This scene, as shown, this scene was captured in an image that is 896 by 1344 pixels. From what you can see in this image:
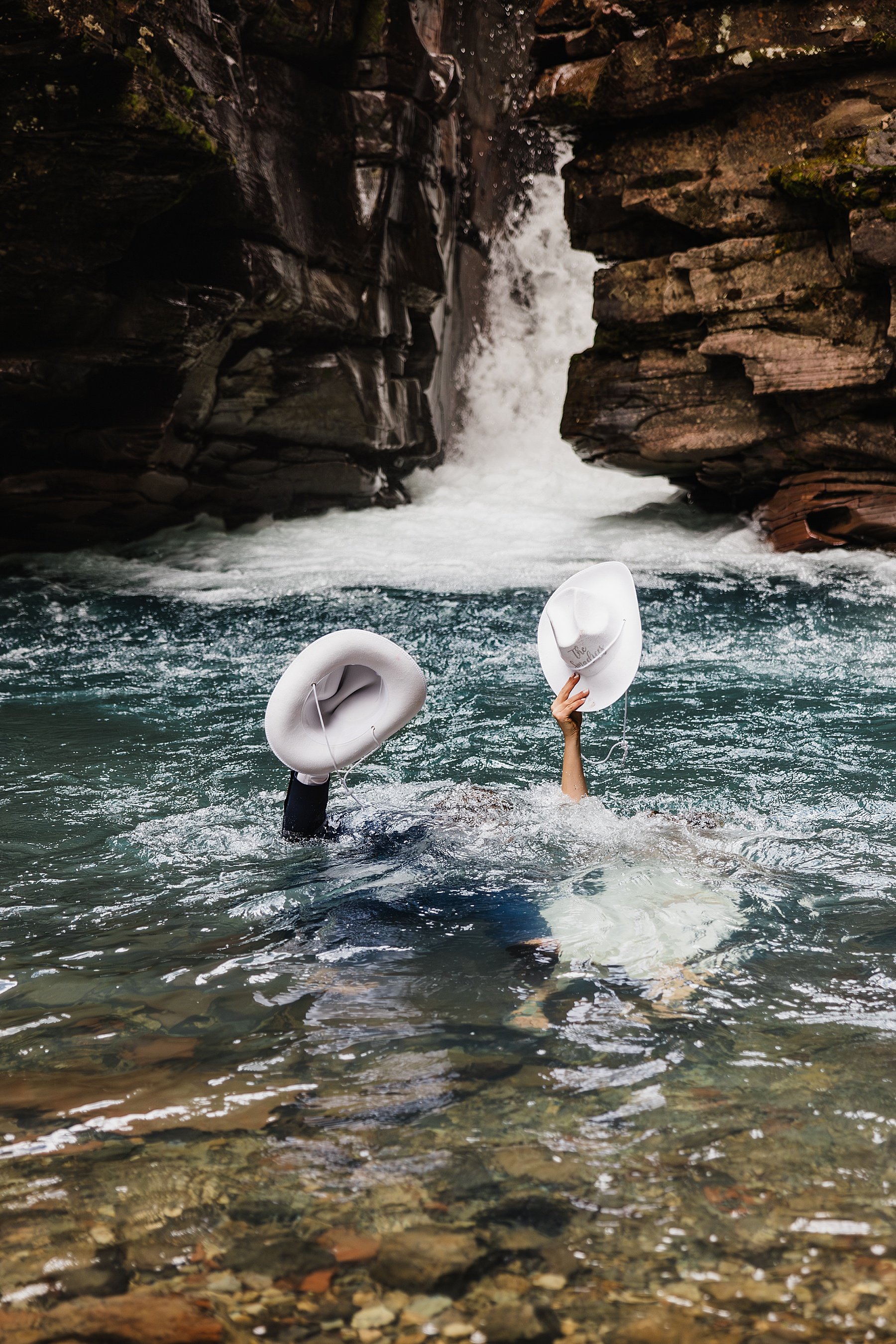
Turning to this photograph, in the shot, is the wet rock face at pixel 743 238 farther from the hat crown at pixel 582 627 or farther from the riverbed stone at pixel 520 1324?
the riverbed stone at pixel 520 1324

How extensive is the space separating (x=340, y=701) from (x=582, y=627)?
4.04 ft

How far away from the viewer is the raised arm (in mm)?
4488

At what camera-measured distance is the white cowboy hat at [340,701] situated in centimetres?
388

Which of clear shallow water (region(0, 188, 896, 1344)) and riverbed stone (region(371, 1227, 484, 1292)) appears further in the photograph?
clear shallow water (region(0, 188, 896, 1344))

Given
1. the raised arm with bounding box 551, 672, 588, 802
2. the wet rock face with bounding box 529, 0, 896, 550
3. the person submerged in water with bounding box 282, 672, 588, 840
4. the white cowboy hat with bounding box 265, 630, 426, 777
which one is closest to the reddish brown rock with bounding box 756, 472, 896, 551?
the wet rock face with bounding box 529, 0, 896, 550

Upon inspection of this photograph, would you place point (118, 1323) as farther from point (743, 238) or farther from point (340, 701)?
point (743, 238)

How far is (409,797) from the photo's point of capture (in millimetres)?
5469

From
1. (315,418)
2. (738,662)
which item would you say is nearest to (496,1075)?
(738,662)

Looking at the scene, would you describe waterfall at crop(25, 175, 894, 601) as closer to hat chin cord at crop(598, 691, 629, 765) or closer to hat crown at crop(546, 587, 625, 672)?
hat chin cord at crop(598, 691, 629, 765)

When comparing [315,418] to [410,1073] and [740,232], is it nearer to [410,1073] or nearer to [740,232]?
[740,232]

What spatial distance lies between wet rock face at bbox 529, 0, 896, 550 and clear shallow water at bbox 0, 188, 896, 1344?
4.34 m

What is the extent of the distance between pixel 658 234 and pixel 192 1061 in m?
11.6

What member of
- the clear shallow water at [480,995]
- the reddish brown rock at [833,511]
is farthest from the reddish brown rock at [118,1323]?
the reddish brown rock at [833,511]

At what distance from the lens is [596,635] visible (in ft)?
15.4
